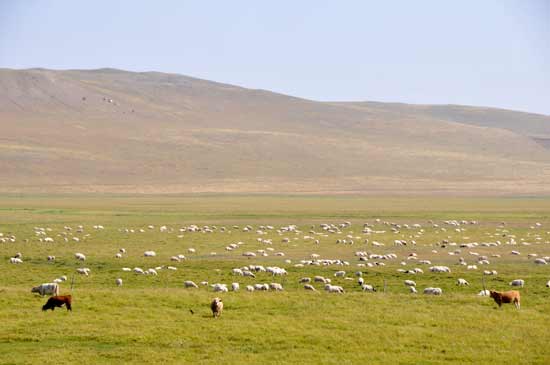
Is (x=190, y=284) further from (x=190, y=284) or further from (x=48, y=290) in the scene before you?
(x=48, y=290)

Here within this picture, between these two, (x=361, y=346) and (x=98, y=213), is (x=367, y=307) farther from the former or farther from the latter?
(x=98, y=213)

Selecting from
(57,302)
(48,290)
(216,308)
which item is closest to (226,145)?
(48,290)

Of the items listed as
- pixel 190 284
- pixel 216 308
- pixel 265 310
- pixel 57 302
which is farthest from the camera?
pixel 190 284

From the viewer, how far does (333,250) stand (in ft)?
92.2

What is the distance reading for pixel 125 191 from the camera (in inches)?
2980

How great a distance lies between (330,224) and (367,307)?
25152 millimetres

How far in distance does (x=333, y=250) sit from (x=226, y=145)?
74702mm

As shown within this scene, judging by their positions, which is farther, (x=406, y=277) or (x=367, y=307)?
(x=406, y=277)

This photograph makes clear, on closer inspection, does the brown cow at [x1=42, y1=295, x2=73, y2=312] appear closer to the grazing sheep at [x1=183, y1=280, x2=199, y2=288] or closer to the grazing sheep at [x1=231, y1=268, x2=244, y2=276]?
the grazing sheep at [x1=183, y1=280, x2=199, y2=288]

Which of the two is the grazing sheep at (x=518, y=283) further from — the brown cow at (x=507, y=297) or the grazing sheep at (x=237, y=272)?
the grazing sheep at (x=237, y=272)

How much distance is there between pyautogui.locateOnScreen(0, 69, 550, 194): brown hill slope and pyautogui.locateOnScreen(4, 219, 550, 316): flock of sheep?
4154cm

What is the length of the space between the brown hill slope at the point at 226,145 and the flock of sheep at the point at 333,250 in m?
41.5

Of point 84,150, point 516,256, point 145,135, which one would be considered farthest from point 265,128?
point 516,256

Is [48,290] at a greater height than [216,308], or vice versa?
[216,308]
